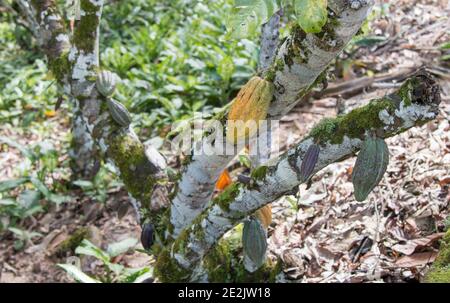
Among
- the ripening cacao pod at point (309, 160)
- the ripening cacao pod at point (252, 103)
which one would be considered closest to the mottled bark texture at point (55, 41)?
the ripening cacao pod at point (252, 103)

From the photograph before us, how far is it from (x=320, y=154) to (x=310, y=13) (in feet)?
1.87

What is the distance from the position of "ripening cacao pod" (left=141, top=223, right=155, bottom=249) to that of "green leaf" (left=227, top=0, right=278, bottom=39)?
137 cm

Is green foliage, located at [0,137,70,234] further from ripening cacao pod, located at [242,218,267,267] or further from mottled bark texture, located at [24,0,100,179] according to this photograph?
ripening cacao pod, located at [242,218,267,267]

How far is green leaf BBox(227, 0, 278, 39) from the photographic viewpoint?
1.04 metres

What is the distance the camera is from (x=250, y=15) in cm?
105

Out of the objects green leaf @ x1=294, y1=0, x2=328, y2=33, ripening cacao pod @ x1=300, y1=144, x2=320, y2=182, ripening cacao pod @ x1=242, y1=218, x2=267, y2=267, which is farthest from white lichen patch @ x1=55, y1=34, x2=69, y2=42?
green leaf @ x1=294, y1=0, x2=328, y2=33

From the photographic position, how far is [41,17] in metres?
2.62

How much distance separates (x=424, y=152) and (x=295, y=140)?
0.93 m

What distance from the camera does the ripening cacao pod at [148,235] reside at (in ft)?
7.47

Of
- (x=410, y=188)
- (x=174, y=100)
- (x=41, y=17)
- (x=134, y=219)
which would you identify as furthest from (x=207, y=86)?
(x=410, y=188)

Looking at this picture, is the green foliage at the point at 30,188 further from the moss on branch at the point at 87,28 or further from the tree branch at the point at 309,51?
the tree branch at the point at 309,51

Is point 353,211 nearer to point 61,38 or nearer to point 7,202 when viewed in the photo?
point 61,38

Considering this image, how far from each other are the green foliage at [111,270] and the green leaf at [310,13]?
162 centimetres

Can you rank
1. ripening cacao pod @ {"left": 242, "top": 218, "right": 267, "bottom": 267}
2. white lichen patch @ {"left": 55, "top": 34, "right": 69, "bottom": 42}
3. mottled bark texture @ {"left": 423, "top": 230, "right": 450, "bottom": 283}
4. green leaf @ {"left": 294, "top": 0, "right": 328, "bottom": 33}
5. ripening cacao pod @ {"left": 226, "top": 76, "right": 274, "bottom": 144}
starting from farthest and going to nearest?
white lichen patch @ {"left": 55, "top": 34, "right": 69, "bottom": 42} < ripening cacao pod @ {"left": 242, "top": 218, "right": 267, "bottom": 267} < ripening cacao pod @ {"left": 226, "top": 76, "right": 274, "bottom": 144} < mottled bark texture @ {"left": 423, "top": 230, "right": 450, "bottom": 283} < green leaf @ {"left": 294, "top": 0, "right": 328, "bottom": 33}
